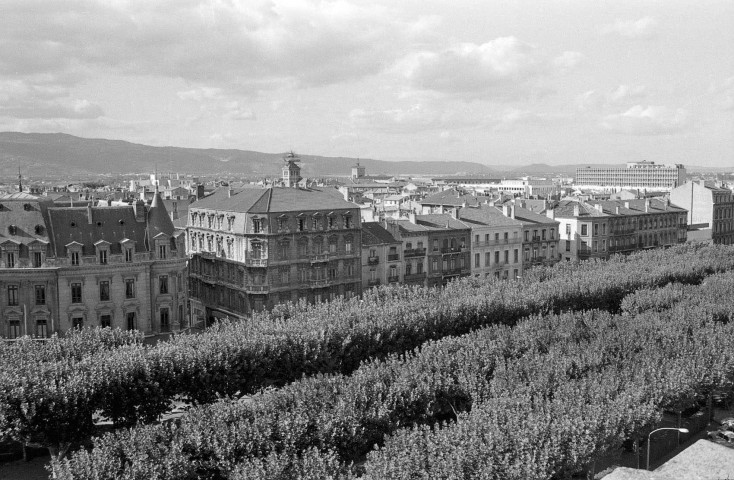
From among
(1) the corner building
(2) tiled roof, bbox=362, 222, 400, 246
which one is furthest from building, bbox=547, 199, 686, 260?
(1) the corner building

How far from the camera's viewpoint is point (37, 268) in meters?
63.6

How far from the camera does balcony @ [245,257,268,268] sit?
75625 mm

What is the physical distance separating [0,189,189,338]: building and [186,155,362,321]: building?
25.6 feet

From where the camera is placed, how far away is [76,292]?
65.3 metres

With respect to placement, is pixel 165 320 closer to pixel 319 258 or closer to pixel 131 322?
pixel 131 322

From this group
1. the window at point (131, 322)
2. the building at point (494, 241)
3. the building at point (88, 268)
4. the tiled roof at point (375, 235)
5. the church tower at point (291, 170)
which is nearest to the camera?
the building at point (88, 268)

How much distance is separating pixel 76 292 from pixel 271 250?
19.4 meters

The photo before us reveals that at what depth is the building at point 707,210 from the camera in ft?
443

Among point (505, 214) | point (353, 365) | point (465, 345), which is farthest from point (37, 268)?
point (505, 214)

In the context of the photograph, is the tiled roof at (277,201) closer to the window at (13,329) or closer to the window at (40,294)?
the window at (40,294)

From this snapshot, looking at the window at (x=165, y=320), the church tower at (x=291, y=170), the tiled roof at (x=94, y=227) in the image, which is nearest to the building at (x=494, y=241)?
the church tower at (x=291, y=170)

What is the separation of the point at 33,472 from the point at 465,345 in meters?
27.1

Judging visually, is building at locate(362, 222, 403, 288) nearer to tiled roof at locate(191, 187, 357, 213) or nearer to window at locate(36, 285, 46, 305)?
tiled roof at locate(191, 187, 357, 213)

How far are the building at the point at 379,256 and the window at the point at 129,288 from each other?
88.7 feet
